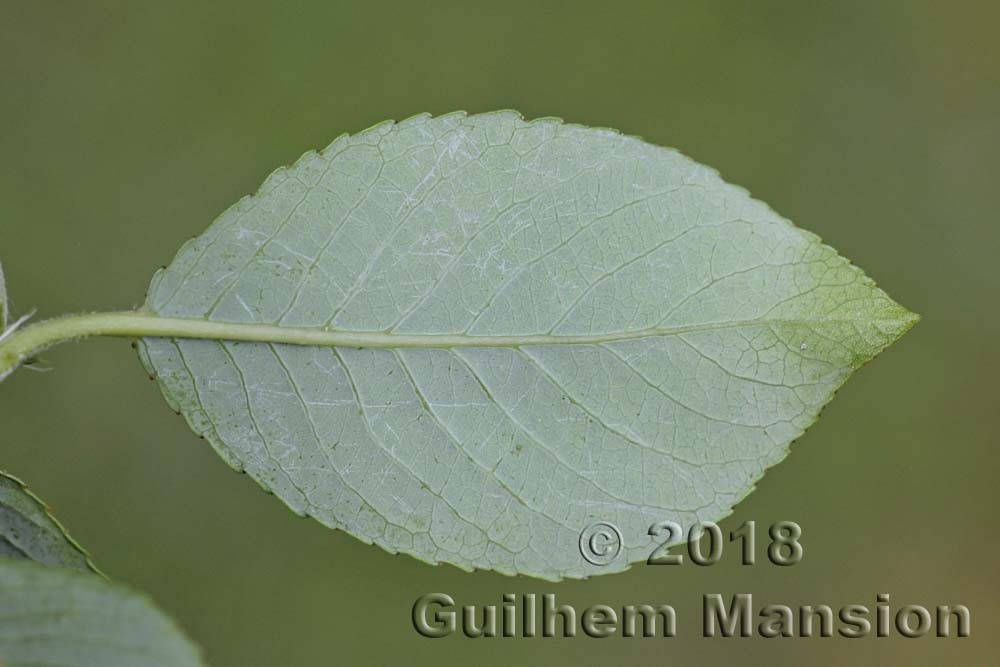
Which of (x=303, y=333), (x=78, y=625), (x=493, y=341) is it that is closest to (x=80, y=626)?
(x=78, y=625)

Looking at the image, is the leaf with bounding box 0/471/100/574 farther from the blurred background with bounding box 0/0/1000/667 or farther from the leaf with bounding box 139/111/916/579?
the blurred background with bounding box 0/0/1000/667

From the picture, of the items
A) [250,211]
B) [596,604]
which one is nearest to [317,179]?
[250,211]

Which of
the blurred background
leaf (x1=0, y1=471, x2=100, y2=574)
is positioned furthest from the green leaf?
the blurred background

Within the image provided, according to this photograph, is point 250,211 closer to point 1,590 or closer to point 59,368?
point 1,590

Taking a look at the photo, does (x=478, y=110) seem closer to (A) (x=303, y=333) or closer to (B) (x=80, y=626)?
(A) (x=303, y=333)

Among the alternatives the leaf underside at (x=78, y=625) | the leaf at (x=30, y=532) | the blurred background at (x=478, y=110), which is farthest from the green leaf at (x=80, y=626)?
the blurred background at (x=478, y=110)
